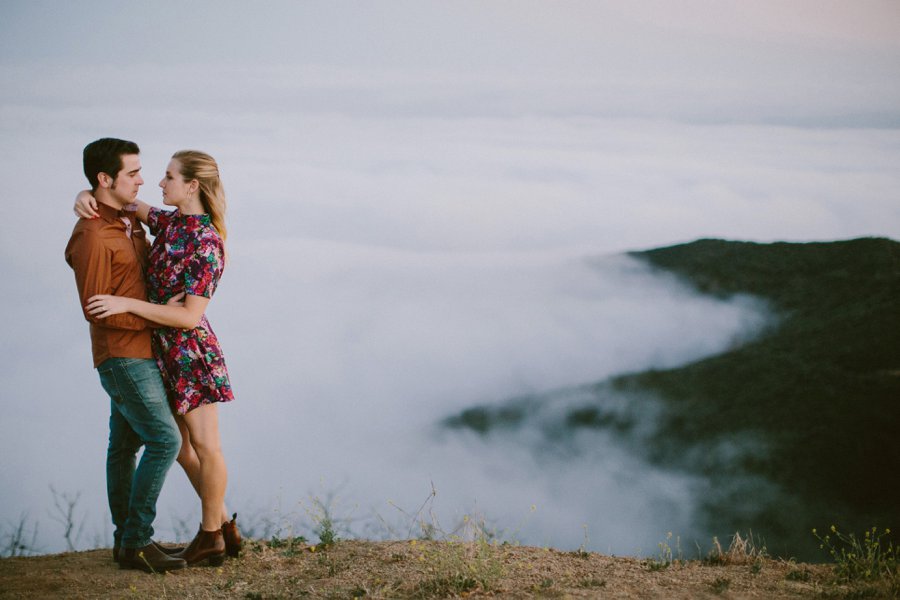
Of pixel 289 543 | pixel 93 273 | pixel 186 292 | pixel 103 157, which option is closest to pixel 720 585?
pixel 289 543

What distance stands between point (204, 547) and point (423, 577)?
1392 millimetres

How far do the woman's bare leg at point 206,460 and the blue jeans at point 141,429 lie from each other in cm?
12

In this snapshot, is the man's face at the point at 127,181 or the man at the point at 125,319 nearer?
the man at the point at 125,319

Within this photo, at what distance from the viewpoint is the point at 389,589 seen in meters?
4.72

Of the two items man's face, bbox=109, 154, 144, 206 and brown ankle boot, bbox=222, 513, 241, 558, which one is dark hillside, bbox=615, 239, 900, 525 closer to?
brown ankle boot, bbox=222, 513, 241, 558

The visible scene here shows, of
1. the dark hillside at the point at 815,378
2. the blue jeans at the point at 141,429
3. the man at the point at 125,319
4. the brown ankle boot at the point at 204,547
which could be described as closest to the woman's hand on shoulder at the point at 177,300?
the man at the point at 125,319

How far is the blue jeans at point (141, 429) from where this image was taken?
4754 mm

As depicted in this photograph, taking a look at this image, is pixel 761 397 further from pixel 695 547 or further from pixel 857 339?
pixel 695 547

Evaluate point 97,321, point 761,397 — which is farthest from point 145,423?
point 761,397

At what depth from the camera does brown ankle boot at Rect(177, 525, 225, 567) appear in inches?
205

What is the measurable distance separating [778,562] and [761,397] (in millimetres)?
10763

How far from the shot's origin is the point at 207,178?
4871 millimetres

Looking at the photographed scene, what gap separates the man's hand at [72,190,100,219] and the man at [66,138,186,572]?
0.03 metres

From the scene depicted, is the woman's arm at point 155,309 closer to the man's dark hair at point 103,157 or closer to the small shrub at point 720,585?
the man's dark hair at point 103,157
